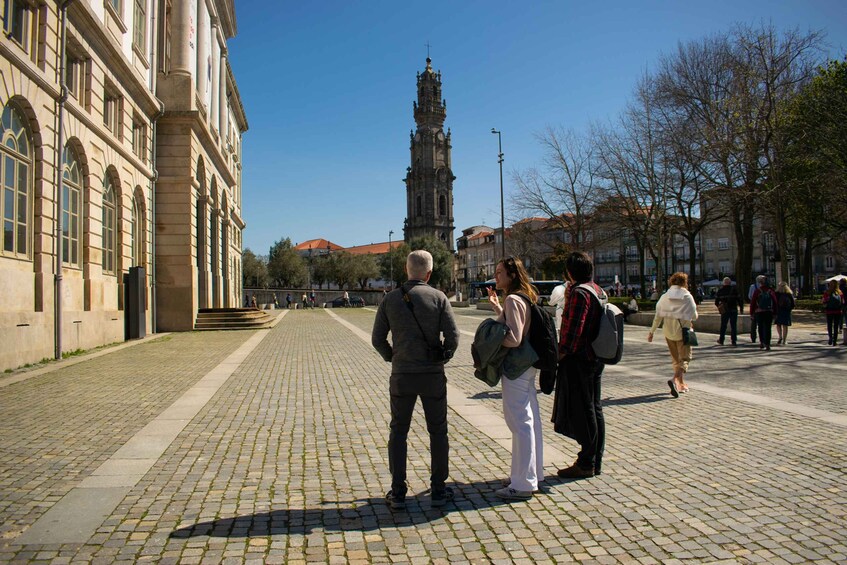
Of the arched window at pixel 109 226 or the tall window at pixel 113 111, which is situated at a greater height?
the tall window at pixel 113 111

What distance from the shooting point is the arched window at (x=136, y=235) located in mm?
22234

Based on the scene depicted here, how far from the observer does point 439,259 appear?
10669cm

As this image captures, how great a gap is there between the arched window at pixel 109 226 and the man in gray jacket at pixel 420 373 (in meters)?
16.8

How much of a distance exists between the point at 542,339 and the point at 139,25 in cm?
2205

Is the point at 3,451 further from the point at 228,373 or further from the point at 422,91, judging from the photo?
the point at 422,91

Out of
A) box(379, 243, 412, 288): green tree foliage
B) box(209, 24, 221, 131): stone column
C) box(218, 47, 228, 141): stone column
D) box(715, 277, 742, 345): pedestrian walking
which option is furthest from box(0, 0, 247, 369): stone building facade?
box(379, 243, 412, 288): green tree foliage

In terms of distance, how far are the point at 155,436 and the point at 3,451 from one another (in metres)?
1.32

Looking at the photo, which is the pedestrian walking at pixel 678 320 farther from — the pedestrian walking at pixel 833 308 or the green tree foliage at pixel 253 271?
the green tree foliage at pixel 253 271

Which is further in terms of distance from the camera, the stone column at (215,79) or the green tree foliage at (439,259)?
the green tree foliage at (439,259)

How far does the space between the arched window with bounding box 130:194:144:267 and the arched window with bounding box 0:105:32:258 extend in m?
8.32

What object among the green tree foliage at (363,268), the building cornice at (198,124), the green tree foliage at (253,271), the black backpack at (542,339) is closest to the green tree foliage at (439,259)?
the green tree foliage at (363,268)

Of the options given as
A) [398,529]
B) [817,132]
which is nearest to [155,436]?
[398,529]

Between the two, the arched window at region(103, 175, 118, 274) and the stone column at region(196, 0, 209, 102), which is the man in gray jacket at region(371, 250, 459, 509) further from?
the stone column at region(196, 0, 209, 102)

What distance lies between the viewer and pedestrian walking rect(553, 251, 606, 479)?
5.25 meters
